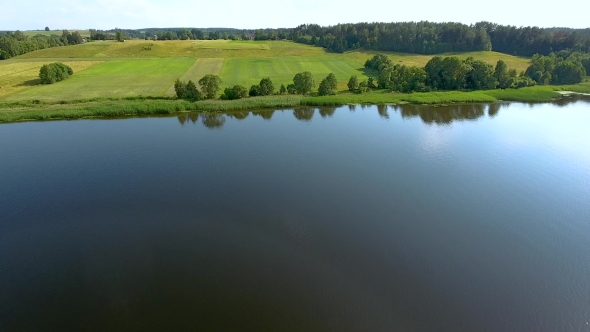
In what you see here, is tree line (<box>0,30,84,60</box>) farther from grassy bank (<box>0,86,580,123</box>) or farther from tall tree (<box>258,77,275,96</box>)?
tall tree (<box>258,77,275,96</box>)

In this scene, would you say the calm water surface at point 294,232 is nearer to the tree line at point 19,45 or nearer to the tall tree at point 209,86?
the tall tree at point 209,86

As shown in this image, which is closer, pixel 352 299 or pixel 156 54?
pixel 352 299

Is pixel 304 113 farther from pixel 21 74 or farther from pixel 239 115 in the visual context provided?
pixel 21 74

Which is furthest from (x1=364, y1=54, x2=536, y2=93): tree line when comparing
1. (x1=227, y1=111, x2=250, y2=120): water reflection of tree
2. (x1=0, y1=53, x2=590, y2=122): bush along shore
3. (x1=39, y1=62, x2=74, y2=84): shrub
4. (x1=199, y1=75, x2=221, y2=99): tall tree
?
(x1=39, y1=62, x2=74, y2=84): shrub

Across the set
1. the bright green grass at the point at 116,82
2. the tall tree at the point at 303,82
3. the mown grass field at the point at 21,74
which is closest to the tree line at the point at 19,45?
the mown grass field at the point at 21,74

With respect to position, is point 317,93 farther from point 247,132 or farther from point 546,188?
point 546,188

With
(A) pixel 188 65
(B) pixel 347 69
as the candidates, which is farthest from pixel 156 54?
(B) pixel 347 69
